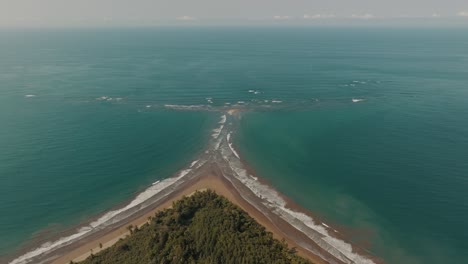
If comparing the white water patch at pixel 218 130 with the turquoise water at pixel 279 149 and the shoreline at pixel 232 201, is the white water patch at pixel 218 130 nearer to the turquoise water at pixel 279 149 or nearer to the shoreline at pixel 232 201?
the turquoise water at pixel 279 149

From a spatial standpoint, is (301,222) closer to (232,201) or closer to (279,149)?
(232,201)

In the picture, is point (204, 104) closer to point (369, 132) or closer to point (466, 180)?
point (369, 132)

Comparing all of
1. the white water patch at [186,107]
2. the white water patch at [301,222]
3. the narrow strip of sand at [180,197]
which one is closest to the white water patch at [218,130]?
the white water patch at [186,107]

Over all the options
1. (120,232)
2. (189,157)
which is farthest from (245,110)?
(120,232)

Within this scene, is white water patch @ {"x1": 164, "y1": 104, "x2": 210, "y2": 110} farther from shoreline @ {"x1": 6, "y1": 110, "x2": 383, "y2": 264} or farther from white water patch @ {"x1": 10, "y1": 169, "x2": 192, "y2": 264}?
white water patch @ {"x1": 10, "y1": 169, "x2": 192, "y2": 264}

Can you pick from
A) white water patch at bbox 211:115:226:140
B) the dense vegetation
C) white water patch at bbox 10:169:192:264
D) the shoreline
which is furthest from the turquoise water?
the dense vegetation

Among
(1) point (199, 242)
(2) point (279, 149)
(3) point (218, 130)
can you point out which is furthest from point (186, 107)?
(1) point (199, 242)
